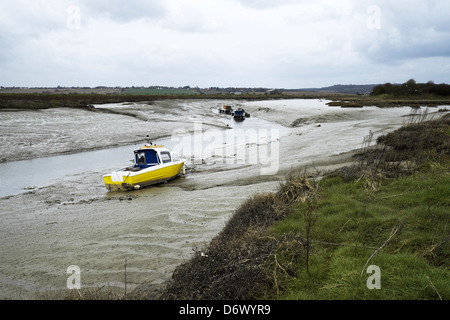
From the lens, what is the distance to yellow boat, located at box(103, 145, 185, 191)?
15.4 metres

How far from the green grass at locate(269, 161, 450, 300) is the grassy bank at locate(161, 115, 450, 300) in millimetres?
15

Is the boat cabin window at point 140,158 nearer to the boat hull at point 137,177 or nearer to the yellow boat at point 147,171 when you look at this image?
the yellow boat at point 147,171

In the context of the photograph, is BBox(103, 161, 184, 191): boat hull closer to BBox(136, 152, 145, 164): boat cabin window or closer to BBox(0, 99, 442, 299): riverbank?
BBox(0, 99, 442, 299): riverbank

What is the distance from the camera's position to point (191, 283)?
5.36 meters

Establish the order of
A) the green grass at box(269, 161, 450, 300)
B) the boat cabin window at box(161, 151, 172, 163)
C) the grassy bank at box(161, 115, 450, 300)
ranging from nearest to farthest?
the green grass at box(269, 161, 450, 300) < the grassy bank at box(161, 115, 450, 300) < the boat cabin window at box(161, 151, 172, 163)

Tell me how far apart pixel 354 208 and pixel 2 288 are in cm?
793

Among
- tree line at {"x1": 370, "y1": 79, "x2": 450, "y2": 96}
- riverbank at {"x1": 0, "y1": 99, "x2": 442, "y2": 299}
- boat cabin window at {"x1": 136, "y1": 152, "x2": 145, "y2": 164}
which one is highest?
tree line at {"x1": 370, "y1": 79, "x2": 450, "y2": 96}

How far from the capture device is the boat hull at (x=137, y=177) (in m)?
15.4

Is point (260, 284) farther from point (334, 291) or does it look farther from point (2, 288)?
point (2, 288)

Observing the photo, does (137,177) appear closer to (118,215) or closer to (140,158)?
(140,158)

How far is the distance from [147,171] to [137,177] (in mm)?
631

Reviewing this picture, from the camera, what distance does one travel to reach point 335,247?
243 inches

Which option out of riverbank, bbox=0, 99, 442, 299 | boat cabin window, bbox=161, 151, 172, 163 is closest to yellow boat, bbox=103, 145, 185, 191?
boat cabin window, bbox=161, 151, 172, 163

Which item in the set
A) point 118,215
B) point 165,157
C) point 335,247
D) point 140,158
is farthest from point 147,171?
point 335,247
